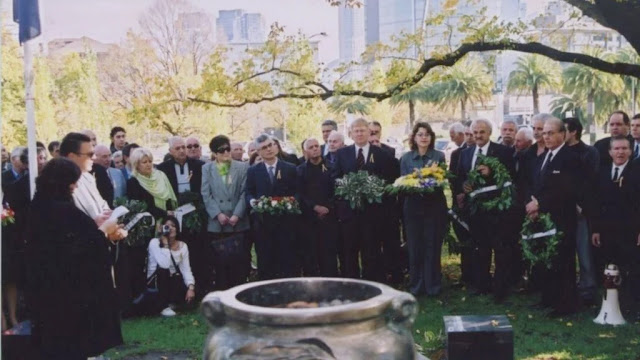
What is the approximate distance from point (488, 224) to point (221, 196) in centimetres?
346

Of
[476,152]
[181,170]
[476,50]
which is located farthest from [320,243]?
[476,50]

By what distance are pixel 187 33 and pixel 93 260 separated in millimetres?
25917

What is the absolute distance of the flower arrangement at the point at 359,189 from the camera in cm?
929

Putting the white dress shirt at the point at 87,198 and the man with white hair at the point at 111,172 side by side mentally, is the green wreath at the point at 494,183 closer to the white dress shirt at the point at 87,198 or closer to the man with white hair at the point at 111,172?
the man with white hair at the point at 111,172

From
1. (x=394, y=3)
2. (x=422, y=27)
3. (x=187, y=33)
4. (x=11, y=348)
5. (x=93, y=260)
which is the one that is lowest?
(x=11, y=348)

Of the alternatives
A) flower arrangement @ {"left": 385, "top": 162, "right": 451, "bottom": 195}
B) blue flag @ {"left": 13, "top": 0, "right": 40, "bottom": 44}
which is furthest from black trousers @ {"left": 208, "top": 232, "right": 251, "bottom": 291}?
blue flag @ {"left": 13, "top": 0, "right": 40, "bottom": 44}

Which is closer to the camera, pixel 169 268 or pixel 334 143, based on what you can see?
pixel 169 268

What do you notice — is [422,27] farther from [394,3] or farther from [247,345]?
[394,3]

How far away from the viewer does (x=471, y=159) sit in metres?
9.20

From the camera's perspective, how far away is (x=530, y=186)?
880cm

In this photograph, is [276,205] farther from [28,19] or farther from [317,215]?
[28,19]

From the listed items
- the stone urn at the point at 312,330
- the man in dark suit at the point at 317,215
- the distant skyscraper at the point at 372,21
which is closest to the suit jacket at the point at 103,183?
the man in dark suit at the point at 317,215

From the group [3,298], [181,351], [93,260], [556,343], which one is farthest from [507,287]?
[3,298]

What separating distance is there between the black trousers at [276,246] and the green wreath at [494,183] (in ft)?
7.84
